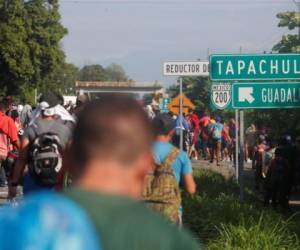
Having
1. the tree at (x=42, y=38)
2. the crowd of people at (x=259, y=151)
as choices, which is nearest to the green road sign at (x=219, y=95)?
the crowd of people at (x=259, y=151)

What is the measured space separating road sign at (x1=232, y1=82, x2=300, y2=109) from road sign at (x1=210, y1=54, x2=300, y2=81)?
0.15m

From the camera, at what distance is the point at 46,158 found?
→ 28.0ft

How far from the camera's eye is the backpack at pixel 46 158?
8.51 m

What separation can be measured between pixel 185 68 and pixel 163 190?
34.2ft

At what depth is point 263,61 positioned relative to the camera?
13.8 metres

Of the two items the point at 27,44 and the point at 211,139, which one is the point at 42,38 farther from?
the point at 211,139

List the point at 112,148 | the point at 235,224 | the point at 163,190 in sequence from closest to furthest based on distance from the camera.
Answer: the point at 112,148 → the point at 163,190 → the point at 235,224

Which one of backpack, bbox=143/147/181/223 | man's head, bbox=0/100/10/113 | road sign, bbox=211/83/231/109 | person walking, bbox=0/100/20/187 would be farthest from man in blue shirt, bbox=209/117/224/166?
backpack, bbox=143/147/181/223

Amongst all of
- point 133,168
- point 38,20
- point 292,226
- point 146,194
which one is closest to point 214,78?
point 292,226

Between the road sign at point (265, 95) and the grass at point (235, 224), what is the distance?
1.52 meters

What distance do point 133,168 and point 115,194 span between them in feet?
0.46

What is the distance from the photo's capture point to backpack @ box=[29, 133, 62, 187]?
851 cm

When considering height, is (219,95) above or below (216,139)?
above

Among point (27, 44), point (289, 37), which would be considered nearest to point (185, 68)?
point (289, 37)
